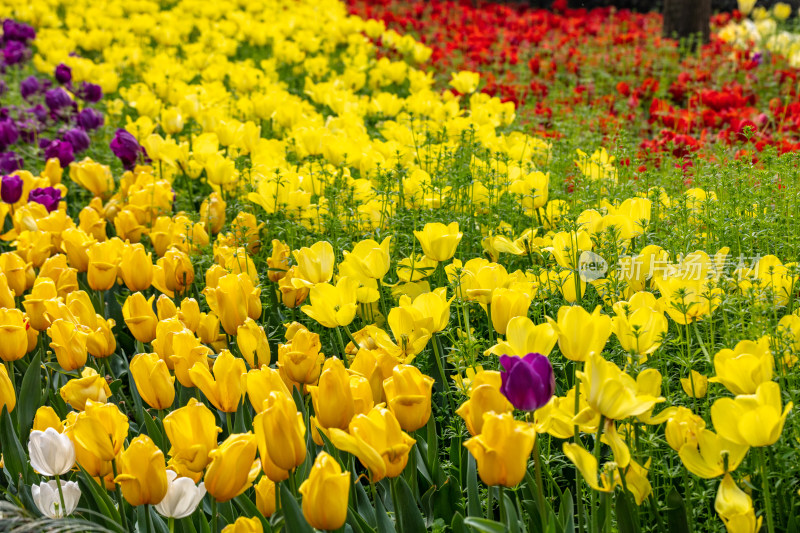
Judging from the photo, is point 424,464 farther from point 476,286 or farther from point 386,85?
point 386,85

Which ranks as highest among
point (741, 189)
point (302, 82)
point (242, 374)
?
point (741, 189)

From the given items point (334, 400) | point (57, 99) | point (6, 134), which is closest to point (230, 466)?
point (334, 400)

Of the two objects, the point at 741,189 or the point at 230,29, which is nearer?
the point at 741,189

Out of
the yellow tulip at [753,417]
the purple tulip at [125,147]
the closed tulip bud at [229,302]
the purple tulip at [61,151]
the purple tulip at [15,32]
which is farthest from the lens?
the purple tulip at [15,32]

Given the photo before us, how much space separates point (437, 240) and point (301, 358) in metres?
0.52

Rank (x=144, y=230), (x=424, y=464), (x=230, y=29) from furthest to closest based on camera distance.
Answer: (x=230, y=29)
(x=144, y=230)
(x=424, y=464)

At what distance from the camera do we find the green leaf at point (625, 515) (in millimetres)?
1456

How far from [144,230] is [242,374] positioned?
1373 millimetres

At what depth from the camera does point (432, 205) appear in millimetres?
2619

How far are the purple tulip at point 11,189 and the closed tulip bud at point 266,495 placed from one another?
85.8 inches

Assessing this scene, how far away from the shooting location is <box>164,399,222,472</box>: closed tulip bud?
4.52 feet

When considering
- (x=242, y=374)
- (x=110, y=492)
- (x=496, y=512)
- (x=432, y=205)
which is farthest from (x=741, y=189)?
(x=110, y=492)

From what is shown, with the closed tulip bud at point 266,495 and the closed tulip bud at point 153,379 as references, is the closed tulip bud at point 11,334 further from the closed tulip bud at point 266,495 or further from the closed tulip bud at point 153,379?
the closed tulip bud at point 266,495

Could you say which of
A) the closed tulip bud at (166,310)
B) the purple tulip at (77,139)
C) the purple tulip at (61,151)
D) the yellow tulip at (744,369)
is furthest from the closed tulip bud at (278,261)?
the purple tulip at (77,139)
